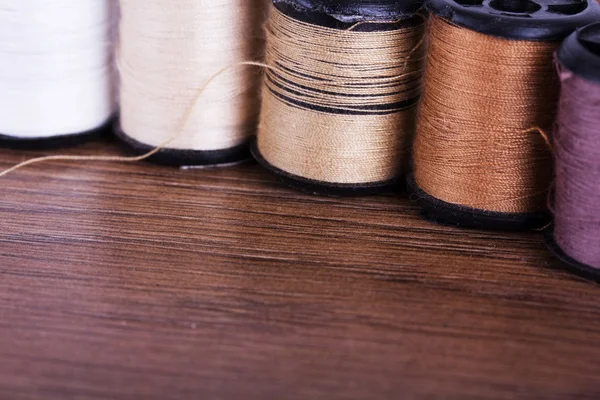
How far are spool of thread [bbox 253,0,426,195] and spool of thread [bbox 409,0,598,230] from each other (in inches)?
2.1

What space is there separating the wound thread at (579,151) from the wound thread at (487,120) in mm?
68

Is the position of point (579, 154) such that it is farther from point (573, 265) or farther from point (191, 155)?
point (191, 155)

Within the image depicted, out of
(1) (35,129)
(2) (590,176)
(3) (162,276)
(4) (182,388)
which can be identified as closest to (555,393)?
(2) (590,176)

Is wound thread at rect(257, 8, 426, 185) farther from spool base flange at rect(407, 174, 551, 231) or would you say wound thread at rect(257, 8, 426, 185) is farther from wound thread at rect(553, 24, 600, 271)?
wound thread at rect(553, 24, 600, 271)

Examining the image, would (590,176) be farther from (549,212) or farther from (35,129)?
(35,129)

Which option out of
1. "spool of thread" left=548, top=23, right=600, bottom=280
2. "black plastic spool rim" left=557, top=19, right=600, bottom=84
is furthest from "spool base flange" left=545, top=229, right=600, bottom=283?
"black plastic spool rim" left=557, top=19, right=600, bottom=84

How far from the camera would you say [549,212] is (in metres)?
1.29

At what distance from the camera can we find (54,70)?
1441 millimetres

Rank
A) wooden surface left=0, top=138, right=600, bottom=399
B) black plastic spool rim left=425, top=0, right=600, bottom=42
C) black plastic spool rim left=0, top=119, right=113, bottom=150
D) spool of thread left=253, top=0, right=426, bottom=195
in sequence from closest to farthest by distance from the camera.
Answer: wooden surface left=0, top=138, right=600, bottom=399 → black plastic spool rim left=425, top=0, right=600, bottom=42 → spool of thread left=253, top=0, right=426, bottom=195 → black plastic spool rim left=0, top=119, right=113, bottom=150

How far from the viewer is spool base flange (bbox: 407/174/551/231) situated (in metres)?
1.28

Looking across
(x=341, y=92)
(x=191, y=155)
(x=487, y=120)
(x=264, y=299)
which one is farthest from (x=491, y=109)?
(x=191, y=155)

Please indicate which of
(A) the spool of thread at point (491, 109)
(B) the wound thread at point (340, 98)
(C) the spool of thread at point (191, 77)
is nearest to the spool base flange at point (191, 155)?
(C) the spool of thread at point (191, 77)

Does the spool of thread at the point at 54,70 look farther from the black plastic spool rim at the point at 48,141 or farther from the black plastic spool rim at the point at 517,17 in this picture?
the black plastic spool rim at the point at 517,17

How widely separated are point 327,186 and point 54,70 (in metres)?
0.50
